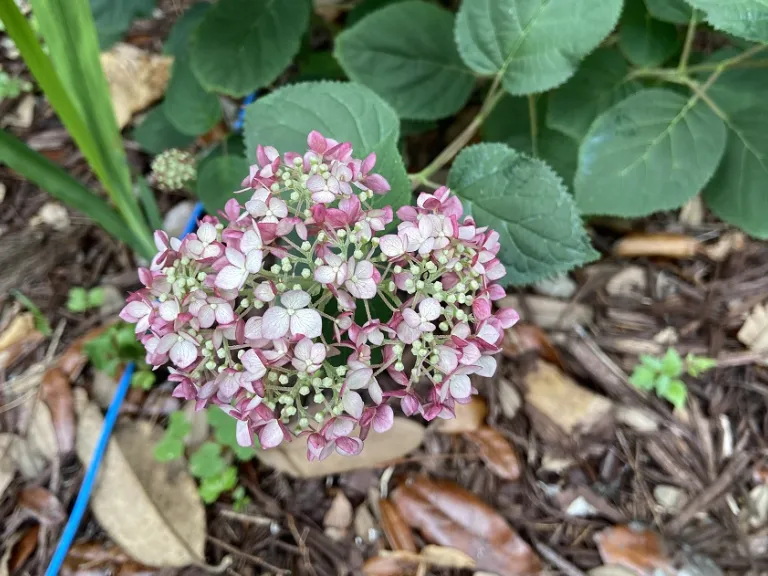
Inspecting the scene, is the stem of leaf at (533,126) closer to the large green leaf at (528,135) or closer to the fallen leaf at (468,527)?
the large green leaf at (528,135)

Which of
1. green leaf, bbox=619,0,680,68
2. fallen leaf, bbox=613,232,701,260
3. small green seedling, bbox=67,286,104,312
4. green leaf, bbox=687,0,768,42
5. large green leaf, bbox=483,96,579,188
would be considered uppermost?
green leaf, bbox=687,0,768,42

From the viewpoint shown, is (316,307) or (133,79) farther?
(133,79)

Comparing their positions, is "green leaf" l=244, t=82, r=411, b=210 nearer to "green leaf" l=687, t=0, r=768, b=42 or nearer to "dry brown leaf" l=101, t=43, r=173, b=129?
"green leaf" l=687, t=0, r=768, b=42

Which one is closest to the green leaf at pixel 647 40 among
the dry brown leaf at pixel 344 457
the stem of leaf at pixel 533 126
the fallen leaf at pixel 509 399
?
the stem of leaf at pixel 533 126

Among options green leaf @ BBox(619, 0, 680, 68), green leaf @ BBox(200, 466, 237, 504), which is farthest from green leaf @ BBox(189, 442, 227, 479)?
green leaf @ BBox(619, 0, 680, 68)

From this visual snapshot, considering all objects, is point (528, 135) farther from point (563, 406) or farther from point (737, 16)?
point (563, 406)

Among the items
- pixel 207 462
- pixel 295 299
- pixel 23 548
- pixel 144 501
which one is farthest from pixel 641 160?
pixel 23 548

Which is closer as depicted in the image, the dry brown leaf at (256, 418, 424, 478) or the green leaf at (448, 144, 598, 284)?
the green leaf at (448, 144, 598, 284)
